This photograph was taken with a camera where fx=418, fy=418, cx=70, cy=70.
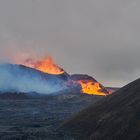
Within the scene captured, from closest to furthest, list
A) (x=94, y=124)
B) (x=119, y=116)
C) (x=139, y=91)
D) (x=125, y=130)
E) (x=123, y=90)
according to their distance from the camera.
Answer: (x=125, y=130), (x=119, y=116), (x=94, y=124), (x=139, y=91), (x=123, y=90)

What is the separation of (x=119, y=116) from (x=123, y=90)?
18202 mm

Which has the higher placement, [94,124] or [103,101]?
[103,101]

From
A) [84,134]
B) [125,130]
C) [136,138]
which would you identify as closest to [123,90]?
[84,134]

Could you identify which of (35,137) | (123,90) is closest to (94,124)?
(35,137)

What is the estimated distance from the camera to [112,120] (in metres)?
64.8

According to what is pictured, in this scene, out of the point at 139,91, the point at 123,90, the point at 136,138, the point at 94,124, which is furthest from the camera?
the point at 123,90

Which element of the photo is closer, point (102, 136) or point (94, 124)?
point (102, 136)

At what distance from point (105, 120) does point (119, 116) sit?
2.74 metres

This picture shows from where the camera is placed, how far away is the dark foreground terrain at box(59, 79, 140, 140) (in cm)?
5842

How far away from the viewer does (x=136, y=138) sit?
171 feet

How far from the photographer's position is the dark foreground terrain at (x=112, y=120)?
58.4 m

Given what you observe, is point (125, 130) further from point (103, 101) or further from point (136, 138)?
point (103, 101)

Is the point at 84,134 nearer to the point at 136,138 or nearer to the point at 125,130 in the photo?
the point at 125,130

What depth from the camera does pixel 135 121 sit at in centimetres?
5962
